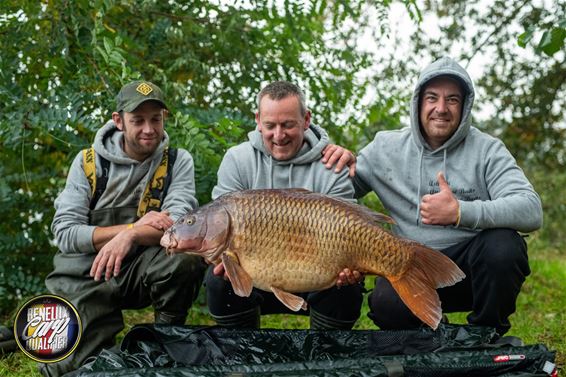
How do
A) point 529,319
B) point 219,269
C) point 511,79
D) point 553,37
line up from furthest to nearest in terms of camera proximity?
1. point 511,79
2. point 529,319
3. point 219,269
4. point 553,37

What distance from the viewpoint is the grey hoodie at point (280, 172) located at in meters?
2.24

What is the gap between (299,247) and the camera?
1.87 m

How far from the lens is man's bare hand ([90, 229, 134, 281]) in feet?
7.10

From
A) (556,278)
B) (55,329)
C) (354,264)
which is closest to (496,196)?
(354,264)

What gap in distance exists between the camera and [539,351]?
175cm

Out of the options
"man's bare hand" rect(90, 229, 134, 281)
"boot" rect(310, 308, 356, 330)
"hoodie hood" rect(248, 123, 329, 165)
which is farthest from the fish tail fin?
"man's bare hand" rect(90, 229, 134, 281)

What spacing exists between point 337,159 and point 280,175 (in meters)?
0.18

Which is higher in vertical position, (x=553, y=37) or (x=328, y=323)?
(x=553, y=37)

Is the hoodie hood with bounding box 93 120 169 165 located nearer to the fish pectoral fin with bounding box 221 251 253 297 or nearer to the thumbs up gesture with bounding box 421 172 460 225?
the fish pectoral fin with bounding box 221 251 253 297

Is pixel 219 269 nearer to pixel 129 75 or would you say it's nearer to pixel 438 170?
pixel 438 170

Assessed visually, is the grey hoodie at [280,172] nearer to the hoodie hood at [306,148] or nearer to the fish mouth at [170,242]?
the hoodie hood at [306,148]

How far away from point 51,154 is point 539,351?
2.21 metres

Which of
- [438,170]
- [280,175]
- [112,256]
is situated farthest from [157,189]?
[438,170]

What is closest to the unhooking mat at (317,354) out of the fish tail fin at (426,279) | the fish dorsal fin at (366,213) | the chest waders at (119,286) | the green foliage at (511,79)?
the fish tail fin at (426,279)
